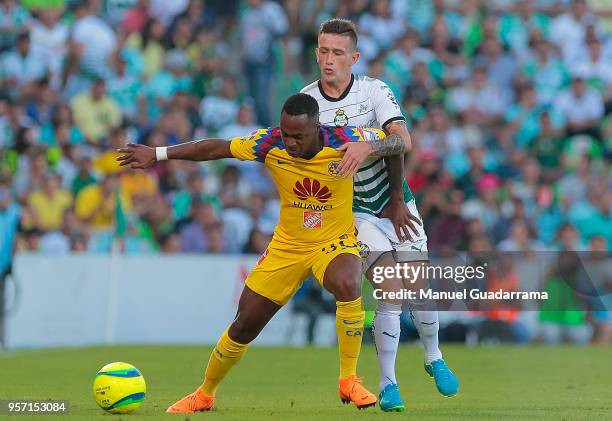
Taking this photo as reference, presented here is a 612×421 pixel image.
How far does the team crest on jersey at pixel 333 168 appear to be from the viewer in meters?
8.86

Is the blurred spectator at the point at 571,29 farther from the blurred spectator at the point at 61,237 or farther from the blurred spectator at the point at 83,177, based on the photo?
the blurred spectator at the point at 61,237

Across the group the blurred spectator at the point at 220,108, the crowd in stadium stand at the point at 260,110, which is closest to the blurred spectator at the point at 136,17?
the crowd in stadium stand at the point at 260,110

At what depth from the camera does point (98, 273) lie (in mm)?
18141

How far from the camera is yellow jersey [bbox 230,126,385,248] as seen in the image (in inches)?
350

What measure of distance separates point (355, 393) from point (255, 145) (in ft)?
6.23

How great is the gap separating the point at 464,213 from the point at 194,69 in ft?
19.0

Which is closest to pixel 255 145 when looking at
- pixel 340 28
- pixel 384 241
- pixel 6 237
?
pixel 340 28

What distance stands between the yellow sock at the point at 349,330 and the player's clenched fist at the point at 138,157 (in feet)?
5.52

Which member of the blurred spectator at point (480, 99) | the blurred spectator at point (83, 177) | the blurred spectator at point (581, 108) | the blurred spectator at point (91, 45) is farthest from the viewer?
the blurred spectator at point (480, 99)

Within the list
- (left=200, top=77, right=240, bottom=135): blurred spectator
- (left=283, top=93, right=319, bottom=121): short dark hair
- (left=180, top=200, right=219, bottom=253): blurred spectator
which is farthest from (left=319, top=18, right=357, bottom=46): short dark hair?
(left=200, top=77, right=240, bottom=135): blurred spectator

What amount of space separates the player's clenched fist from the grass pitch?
1755 millimetres

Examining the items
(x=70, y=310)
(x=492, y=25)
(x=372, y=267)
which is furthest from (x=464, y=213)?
(x=372, y=267)

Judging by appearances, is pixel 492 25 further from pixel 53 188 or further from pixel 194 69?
pixel 53 188

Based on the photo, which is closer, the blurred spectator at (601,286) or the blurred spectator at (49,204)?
the blurred spectator at (601,286)
